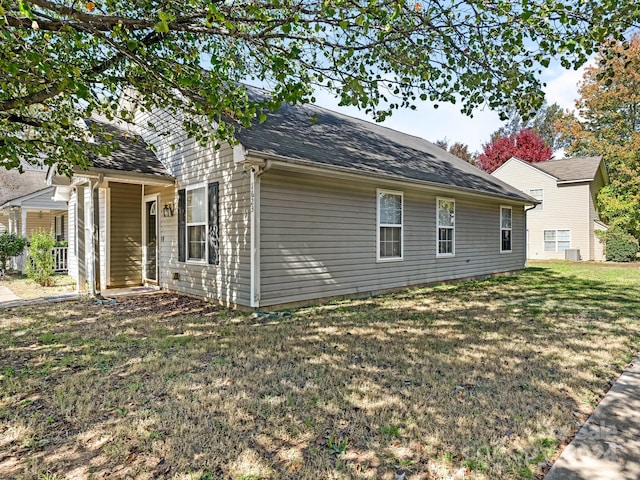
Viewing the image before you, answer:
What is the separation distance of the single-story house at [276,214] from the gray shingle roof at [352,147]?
0.06m

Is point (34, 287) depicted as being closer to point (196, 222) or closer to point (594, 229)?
point (196, 222)

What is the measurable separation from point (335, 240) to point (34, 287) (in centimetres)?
809

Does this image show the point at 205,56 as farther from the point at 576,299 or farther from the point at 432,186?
the point at 576,299

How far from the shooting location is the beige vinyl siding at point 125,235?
30.8 ft

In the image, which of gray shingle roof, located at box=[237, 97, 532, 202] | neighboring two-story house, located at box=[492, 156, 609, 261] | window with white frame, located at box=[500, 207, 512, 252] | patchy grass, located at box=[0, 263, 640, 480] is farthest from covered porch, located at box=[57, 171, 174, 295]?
neighboring two-story house, located at box=[492, 156, 609, 261]

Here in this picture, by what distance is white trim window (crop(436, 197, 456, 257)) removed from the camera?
33.7ft

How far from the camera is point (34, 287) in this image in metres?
9.78

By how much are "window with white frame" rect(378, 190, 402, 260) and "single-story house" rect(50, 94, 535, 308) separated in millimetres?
26

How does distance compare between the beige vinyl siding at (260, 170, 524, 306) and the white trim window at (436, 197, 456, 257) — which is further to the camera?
the white trim window at (436, 197, 456, 257)

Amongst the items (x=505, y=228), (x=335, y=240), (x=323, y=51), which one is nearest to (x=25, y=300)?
(x=335, y=240)

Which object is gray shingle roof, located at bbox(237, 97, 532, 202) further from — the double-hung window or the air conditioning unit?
the air conditioning unit

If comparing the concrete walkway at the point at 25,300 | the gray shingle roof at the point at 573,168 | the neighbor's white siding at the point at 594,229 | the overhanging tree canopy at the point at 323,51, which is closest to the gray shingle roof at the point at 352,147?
the overhanging tree canopy at the point at 323,51

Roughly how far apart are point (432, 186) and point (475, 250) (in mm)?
3749

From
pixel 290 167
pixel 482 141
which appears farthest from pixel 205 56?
A: pixel 482 141
